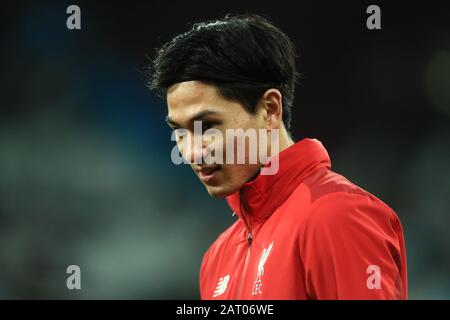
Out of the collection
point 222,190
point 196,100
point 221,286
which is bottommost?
point 221,286

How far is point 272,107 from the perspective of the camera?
1.68 meters

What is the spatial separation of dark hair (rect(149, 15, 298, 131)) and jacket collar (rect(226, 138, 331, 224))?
149mm

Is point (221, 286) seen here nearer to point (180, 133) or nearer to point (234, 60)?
point (180, 133)

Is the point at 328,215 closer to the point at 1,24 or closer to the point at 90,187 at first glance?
the point at 90,187

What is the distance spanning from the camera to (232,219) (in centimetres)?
417

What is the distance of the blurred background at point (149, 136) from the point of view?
13.2ft

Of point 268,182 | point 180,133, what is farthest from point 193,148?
point 268,182

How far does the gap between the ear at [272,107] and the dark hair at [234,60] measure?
18 mm

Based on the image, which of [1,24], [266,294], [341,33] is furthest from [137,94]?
[266,294]

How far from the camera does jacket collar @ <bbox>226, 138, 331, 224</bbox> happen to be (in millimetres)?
1604

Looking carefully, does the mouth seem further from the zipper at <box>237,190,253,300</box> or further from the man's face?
the zipper at <box>237,190,253,300</box>

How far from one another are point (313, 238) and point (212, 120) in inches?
Result: 16.2

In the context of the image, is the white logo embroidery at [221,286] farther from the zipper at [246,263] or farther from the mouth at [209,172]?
the mouth at [209,172]

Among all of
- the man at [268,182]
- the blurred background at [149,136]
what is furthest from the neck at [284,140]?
the blurred background at [149,136]
